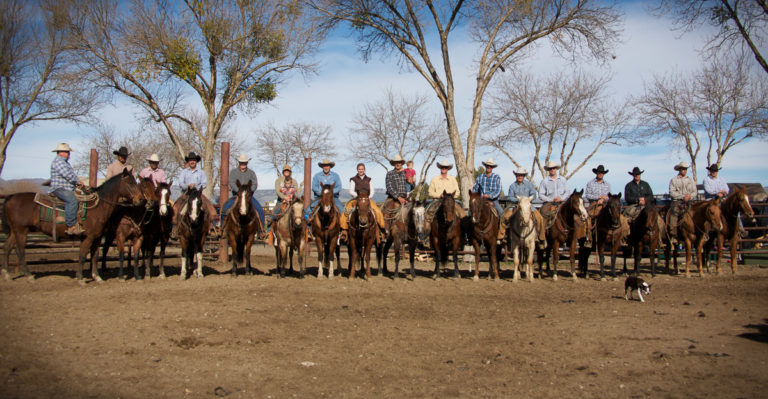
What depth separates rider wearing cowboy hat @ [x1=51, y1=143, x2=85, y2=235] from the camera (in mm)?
11461

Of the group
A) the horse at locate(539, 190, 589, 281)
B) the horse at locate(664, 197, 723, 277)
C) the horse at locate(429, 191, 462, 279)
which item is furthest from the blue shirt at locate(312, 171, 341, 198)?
the horse at locate(664, 197, 723, 277)

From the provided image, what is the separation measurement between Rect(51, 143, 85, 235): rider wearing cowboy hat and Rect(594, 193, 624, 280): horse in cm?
1194

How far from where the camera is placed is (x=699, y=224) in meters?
14.6

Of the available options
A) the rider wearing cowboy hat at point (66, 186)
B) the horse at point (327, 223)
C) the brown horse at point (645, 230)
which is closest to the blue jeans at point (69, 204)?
the rider wearing cowboy hat at point (66, 186)

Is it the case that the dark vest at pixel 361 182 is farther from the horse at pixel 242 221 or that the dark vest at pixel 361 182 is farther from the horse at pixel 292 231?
the horse at pixel 242 221

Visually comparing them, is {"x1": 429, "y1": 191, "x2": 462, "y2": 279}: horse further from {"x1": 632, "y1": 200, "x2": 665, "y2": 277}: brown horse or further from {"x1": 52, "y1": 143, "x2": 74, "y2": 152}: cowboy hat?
{"x1": 52, "y1": 143, "x2": 74, "y2": 152}: cowboy hat

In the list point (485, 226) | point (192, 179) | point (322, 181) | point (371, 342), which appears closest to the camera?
point (371, 342)

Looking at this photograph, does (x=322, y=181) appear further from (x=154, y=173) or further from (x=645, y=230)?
(x=645, y=230)

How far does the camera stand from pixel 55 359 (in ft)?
19.4

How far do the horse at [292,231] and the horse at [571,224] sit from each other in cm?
611

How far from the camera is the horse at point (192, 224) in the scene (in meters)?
12.4

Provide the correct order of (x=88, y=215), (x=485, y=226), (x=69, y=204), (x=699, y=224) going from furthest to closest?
1. (x=699, y=224)
2. (x=485, y=226)
3. (x=88, y=215)
4. (x=69, y=204)

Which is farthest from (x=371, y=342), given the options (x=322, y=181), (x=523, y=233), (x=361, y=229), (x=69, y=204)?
(x=69, y=204)

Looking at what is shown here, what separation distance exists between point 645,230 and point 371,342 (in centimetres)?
970
